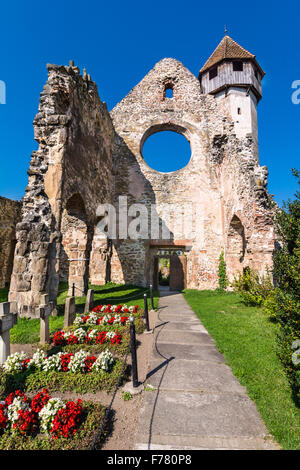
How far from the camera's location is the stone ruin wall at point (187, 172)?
11.8 meters

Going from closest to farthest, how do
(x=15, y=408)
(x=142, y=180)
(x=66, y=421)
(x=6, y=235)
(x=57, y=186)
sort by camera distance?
(x=66, y=421)
(x=15, y=408)
(x=57, y=186)
(x=6, y=235)
(x=142, y=180)

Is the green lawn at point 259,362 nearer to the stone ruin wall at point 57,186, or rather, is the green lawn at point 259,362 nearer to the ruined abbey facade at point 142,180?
the ruined abbey facade at point 142,180

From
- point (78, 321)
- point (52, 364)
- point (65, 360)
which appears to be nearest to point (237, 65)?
point (78, 321)

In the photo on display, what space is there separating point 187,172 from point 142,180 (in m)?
2.61

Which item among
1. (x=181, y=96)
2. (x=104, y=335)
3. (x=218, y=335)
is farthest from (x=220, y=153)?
(x=104, y=335)

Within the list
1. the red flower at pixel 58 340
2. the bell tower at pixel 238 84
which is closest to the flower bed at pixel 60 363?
the red flower at pixel 58 340

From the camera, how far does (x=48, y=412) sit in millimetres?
2389

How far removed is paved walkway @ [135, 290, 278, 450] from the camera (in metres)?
2.21

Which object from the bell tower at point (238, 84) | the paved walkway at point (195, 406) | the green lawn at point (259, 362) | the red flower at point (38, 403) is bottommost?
→ the paved walkway at point (195, 406)

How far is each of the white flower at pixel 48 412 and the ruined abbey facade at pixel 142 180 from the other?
412 centimetres

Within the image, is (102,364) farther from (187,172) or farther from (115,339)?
(187,172)

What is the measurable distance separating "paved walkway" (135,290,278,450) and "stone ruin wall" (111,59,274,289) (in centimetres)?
816

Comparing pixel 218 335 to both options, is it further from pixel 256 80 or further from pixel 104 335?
pixel 256 80
